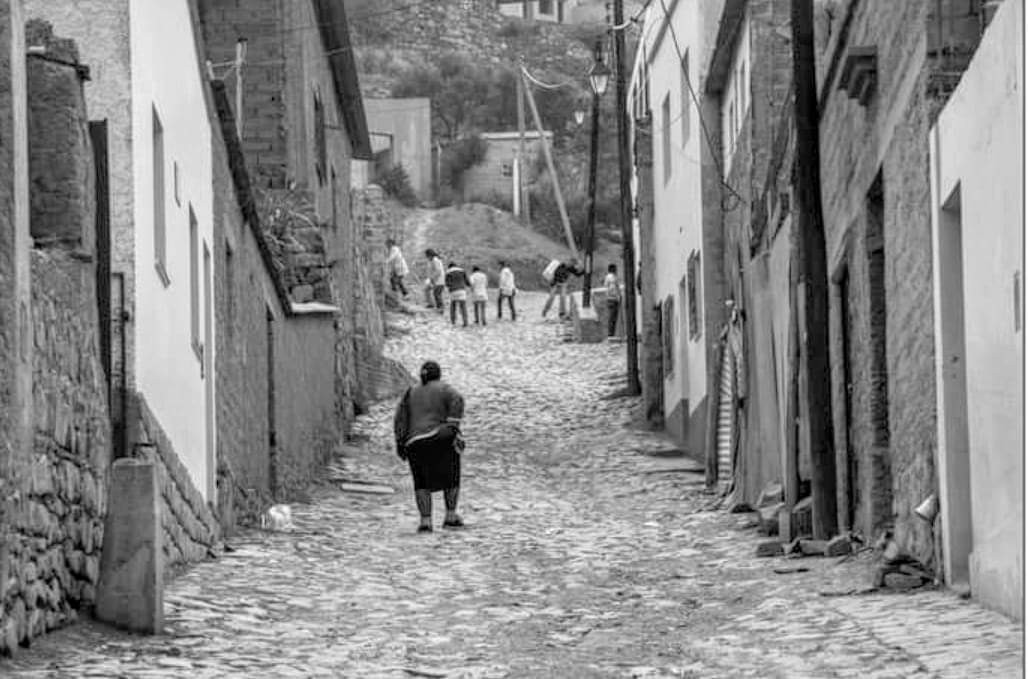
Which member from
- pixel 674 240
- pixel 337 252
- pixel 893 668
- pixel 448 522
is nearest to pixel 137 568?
pixel 893 668

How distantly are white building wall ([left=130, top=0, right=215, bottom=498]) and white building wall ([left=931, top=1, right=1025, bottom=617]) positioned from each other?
17.1 feet

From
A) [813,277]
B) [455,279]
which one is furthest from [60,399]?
[455,279]

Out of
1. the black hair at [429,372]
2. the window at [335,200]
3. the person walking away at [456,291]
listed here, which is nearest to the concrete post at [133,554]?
the black hair at [429,372]

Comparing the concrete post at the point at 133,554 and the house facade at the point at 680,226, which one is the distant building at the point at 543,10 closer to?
the house facade at the point at 680,226

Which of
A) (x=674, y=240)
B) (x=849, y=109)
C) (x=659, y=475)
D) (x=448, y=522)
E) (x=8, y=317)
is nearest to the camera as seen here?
(x=8, y=317)

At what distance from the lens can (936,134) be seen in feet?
39.5

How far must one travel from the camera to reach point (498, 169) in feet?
274

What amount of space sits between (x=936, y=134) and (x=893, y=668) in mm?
3452

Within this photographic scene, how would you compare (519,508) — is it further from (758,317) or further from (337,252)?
(337,252)

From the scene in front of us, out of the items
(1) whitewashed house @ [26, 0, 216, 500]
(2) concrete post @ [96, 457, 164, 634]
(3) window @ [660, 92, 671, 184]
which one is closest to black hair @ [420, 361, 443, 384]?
(1) whitewashed house @ [26, 0, 216, 500]

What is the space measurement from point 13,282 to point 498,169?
74145 millimetres

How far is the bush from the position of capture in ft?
250

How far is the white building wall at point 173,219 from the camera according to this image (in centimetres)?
1444

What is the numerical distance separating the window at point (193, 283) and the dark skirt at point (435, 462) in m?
2.47
